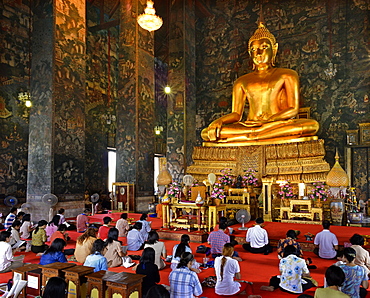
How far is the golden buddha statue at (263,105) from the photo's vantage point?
9328 millimetres

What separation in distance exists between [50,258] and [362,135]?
9630 mm

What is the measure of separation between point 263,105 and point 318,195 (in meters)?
4.37

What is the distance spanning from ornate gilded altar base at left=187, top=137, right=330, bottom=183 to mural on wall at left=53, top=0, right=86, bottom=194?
327 cm

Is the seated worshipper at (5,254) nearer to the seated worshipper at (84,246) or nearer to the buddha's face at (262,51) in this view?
the seated worshipper at (84,246)

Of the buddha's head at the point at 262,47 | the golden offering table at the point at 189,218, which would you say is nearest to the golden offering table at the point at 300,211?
the golden offering table at the point at 189,218

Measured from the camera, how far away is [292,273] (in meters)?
3.47

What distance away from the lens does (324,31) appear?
11.3m

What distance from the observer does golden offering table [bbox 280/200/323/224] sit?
6.81 meters

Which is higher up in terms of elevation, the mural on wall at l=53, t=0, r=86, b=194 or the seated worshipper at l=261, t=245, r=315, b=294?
the mural on wall at l=53, t=0, r=86, b=194

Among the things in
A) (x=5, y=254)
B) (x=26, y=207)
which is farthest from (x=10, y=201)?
(x=5, y=254)

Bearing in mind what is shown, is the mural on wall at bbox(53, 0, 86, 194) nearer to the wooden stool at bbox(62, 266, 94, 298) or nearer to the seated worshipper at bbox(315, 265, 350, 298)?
the wooden stool at bbox(62, 266, 94, 298)

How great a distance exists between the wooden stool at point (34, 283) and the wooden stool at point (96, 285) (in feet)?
1.87

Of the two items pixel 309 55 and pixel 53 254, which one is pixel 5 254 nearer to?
pixel 53 254

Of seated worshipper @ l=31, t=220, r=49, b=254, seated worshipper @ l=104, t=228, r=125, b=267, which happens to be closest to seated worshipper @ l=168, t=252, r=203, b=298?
seated worshipper @ l=104, t=228, r=125, b=267
